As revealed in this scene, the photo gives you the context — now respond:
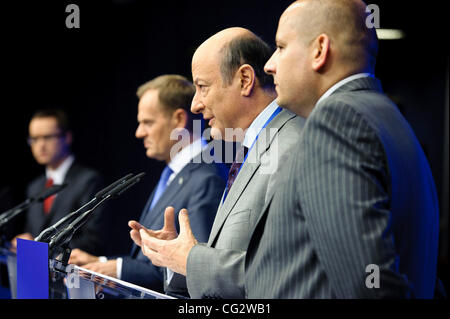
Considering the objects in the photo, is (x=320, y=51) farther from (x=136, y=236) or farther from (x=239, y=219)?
(x=136, y=236)

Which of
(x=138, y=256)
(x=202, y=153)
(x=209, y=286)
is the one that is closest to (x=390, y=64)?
(x=202, y=153)

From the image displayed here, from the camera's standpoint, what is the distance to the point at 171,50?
13.2 feet

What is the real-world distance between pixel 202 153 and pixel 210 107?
774 millimetres

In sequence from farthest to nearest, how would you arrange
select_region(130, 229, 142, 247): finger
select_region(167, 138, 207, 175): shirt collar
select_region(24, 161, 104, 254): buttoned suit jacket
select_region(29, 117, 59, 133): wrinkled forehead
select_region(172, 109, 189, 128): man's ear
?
select_region(29, 117, 59, 133): wrinkled forehead < select_region(24, 161, 104, 254): buttoned suit jacket < select_region(172, 109, 189, 128): man's ear < select_region(167, 138, 207, 175): shirt collar < select_region(130, 229, 142, 247): finger

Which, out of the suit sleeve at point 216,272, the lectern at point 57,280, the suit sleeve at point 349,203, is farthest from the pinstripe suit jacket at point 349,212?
the lectern at point 57,280

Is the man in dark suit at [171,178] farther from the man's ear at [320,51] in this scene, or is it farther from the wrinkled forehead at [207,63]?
the man's ear at [320,51]

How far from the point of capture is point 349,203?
1042 mm

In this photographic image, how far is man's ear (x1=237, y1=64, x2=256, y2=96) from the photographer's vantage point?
1.94 meters

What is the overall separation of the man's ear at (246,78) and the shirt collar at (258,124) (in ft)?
0.29

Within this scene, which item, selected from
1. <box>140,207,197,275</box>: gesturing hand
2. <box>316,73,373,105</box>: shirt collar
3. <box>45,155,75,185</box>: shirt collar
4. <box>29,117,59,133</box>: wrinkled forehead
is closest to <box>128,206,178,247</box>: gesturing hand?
<box>140,207,197,275</box>: gesturing hand

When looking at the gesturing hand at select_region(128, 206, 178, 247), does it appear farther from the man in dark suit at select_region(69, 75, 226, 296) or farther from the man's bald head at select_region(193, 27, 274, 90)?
A: the man's bald head at select_region(193, 27, 274, 90)

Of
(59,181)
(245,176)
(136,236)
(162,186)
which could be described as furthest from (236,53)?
(59,181)

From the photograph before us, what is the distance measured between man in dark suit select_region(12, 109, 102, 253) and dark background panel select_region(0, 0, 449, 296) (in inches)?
7.6

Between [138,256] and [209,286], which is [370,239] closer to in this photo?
[209,286]
